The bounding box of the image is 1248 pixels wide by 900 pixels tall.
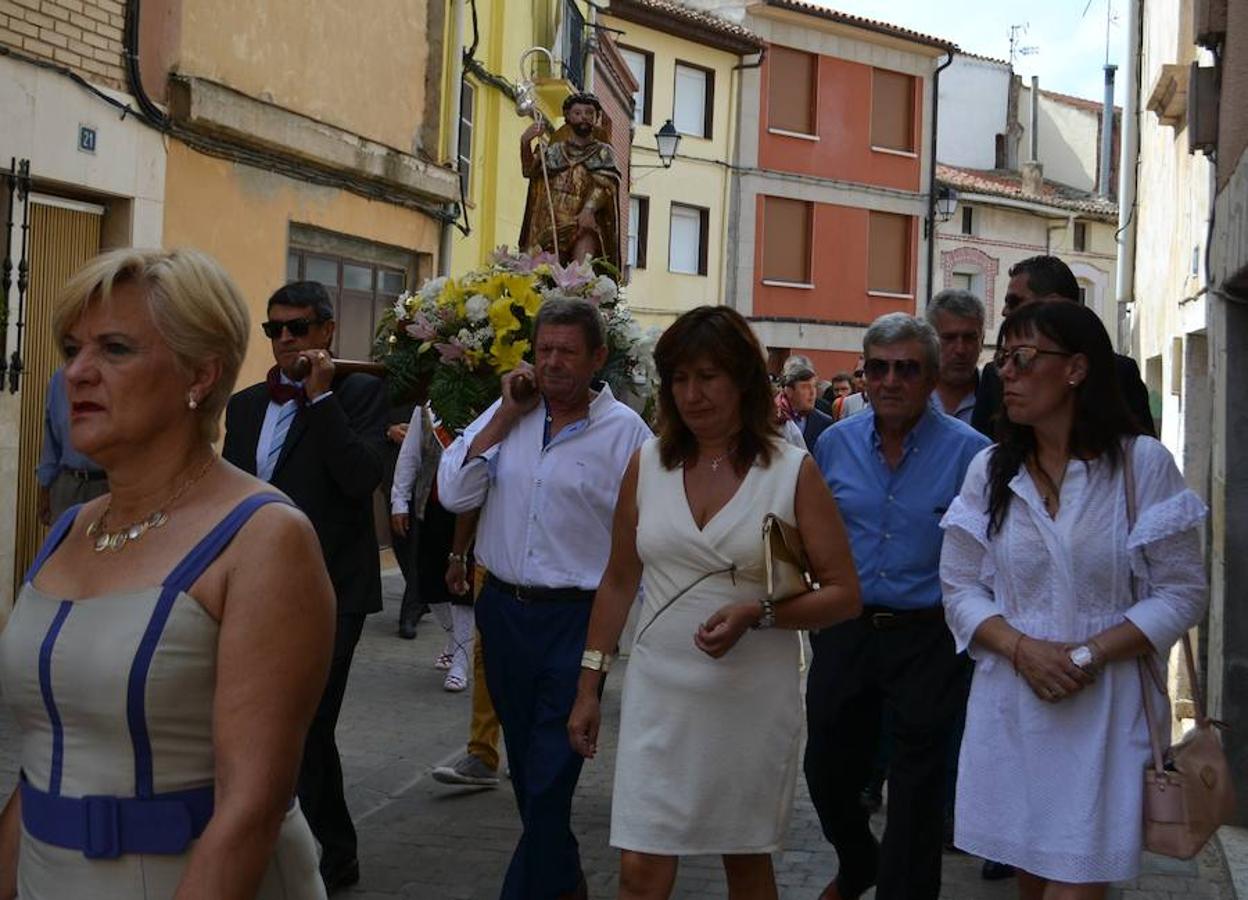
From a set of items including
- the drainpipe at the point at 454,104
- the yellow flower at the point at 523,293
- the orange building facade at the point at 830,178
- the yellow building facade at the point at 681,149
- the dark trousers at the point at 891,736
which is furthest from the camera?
the orange building facade at the point at 830,178

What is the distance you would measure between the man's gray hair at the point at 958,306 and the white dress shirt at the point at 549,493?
1.50 m

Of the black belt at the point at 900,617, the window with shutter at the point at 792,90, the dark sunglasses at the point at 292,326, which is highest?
the window with shutter at the point at 792,90

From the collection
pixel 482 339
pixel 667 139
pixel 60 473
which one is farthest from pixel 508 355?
pixel 667 139

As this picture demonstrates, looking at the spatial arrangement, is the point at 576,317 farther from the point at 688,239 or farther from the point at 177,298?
the point at 688,239

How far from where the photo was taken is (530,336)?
7.05 metres

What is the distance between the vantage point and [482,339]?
22.9 ft

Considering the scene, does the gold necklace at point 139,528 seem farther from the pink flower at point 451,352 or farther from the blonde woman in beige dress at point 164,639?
the pink flower at point 451,352

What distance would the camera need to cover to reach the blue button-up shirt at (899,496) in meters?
5.49

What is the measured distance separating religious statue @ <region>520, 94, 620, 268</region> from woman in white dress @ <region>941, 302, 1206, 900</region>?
18.8ft

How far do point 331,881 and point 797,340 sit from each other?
33010 millimetres

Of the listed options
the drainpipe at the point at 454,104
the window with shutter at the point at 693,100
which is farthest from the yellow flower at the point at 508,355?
the window with shutter at the point at 693,100

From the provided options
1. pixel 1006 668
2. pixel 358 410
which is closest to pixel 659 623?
pixel 1006 668

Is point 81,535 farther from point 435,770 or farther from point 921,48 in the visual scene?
point 921,48

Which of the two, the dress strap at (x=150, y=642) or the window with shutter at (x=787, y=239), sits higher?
the window with shutter at (x=787, y=239)
